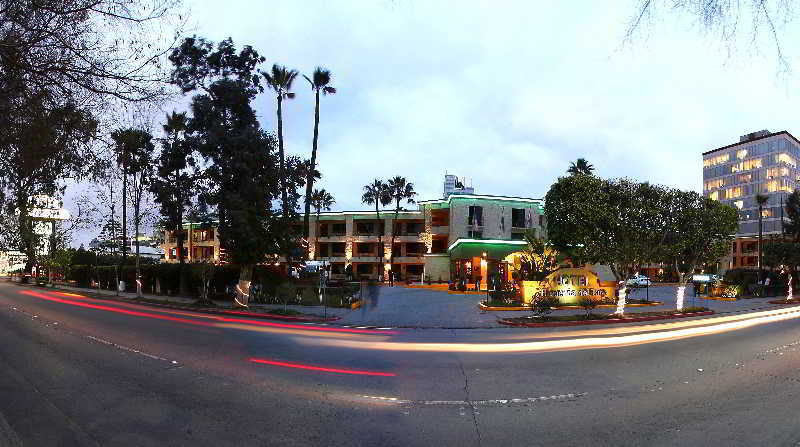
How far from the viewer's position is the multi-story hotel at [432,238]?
1810 inches

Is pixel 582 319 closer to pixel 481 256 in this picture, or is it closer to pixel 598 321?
pixel 598 321

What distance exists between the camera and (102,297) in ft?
116

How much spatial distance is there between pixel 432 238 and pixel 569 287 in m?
29.8

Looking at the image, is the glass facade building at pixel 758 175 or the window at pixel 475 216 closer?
the window at pixel 475 216

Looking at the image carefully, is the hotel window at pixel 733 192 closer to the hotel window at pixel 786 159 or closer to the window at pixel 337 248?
the hotel window at pixel 786 159

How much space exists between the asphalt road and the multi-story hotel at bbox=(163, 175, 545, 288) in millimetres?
24282

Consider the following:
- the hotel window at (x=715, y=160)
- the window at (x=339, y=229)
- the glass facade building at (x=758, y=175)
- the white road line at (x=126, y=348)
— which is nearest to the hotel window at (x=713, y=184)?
the glass facade building at (x=758, y=175)

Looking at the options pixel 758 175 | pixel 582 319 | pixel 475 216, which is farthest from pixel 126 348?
pixel 758 175

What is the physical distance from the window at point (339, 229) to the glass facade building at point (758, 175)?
76.3 meters

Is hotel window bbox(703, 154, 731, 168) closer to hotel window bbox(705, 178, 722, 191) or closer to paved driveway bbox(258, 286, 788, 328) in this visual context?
hotel window bbox(705, 178, 722, 191)

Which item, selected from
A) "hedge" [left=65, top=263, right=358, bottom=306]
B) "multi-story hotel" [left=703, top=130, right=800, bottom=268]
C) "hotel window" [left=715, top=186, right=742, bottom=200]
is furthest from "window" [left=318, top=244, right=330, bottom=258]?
"hotel window" [left=715, top=186, right=742, bottom=200]

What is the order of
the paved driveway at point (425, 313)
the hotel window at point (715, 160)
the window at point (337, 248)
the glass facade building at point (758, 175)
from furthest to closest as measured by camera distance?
the hotel window at point (715, 160) < the glass facade building at point (758, 175) < the window at point (337, 248) < the paved driveway at point (425, 313)

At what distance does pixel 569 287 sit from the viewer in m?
29.9

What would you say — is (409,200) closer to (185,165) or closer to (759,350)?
(185,165)
